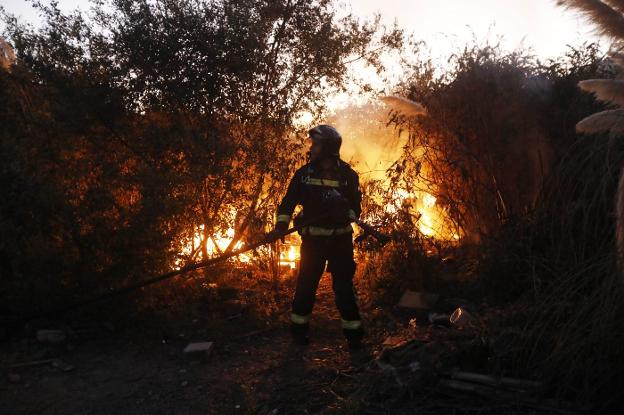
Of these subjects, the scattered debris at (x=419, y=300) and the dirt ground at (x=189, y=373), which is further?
the scattered debris at (x=419, y=300)

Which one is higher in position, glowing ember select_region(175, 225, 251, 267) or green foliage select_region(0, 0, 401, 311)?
green foliage select_region(0, 0, 401, 311)

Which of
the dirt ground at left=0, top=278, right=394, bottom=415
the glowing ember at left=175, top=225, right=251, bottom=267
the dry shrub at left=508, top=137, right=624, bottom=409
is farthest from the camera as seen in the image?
the glowing ember at left=175, top=225, right=251, bottom=267

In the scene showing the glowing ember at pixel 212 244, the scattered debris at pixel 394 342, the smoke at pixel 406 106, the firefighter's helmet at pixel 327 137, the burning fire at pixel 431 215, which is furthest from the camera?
the burning fire at pixel 431 215

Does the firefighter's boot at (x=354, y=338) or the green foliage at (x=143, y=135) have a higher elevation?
the green foliage at (x=143, y=135)

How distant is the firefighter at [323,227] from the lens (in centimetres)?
448

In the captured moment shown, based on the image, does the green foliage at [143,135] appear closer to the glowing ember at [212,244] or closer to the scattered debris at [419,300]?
the glowing ember at [212,244]

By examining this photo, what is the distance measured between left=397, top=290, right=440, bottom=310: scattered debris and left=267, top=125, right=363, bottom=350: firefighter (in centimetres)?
98

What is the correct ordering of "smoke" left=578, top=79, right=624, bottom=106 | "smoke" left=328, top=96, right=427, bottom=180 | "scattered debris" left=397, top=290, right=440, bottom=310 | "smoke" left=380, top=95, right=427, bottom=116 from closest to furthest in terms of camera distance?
"smoke" left=578, top=79, right=624, bottom=106
"scattered debris" left=397, top=290, right=440, bottom=310
"smoke" left=380, top=95, right=427, bottom=116
"smoke" left=328, top=96, right=427, bottom=180

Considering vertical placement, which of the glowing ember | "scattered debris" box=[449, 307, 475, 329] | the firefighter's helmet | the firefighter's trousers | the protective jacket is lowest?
"scattered debris" box=[449, 307, 475, 329]

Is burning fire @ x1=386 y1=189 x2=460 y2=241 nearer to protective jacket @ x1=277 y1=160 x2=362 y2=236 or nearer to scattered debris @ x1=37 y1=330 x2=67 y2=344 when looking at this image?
protective jacket @ x1=277 y1=160 x2=362 y2=236

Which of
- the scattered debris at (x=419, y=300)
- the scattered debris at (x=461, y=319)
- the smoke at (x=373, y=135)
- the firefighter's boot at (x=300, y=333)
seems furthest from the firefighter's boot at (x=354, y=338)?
the smoke at (x=373, y=135)

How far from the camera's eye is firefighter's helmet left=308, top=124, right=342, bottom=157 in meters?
4.55

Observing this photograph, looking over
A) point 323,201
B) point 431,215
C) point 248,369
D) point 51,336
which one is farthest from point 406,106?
point 51,336

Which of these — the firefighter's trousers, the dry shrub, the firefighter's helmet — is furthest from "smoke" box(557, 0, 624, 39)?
the firefighter's trousers
